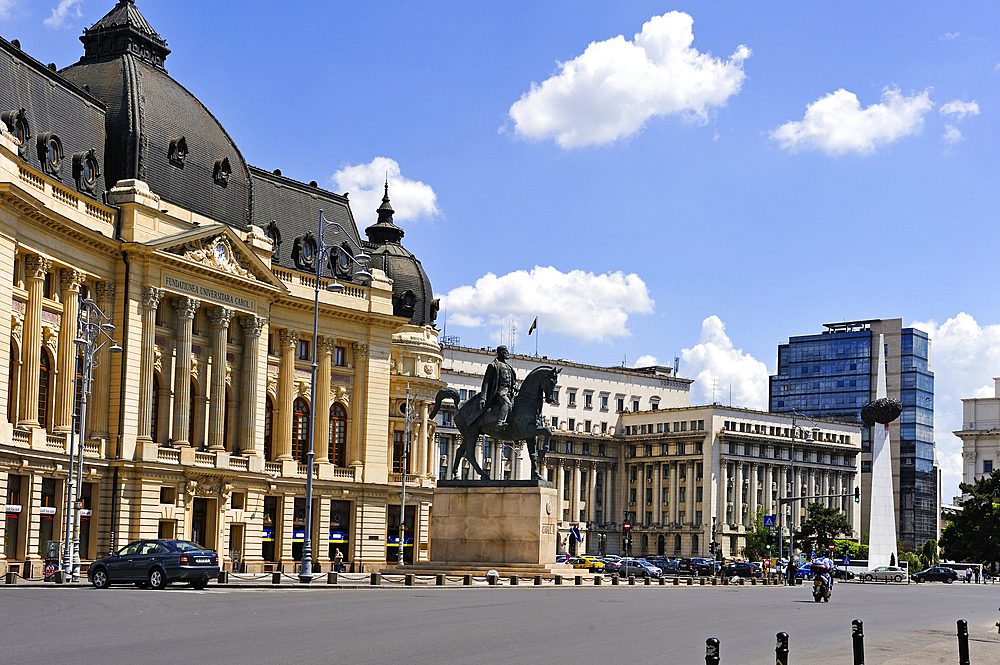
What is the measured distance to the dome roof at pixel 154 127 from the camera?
72.5m

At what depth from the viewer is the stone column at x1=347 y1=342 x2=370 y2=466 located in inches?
3519

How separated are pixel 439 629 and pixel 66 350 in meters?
44.3

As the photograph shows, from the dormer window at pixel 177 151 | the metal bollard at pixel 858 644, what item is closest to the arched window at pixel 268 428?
the dormer window at pixel 177 151

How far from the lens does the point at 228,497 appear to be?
253 ft

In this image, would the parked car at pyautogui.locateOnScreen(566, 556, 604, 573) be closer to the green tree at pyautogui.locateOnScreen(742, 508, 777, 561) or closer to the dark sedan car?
the dark sedan car

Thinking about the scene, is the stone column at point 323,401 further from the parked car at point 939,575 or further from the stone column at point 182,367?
the parked car at point 939,575

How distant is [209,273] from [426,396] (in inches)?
1088

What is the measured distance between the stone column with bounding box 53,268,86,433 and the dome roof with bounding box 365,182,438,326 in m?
33.8

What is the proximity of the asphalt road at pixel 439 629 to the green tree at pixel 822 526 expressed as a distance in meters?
88.7

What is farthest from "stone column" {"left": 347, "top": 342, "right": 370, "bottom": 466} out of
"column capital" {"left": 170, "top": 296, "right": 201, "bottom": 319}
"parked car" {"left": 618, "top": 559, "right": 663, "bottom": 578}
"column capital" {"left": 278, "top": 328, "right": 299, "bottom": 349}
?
"parked car" {"left": 618, "top": 559, "right": 663, "bottom": 578}

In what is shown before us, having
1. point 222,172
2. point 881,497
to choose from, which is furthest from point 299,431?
point 881,497

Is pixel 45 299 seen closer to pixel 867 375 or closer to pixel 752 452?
pixel 752 452

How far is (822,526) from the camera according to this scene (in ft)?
457

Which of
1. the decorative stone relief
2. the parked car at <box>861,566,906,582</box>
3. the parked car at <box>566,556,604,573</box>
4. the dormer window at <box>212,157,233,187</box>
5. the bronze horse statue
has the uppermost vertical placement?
the dormer window at <box>212,157,233,187</box>
